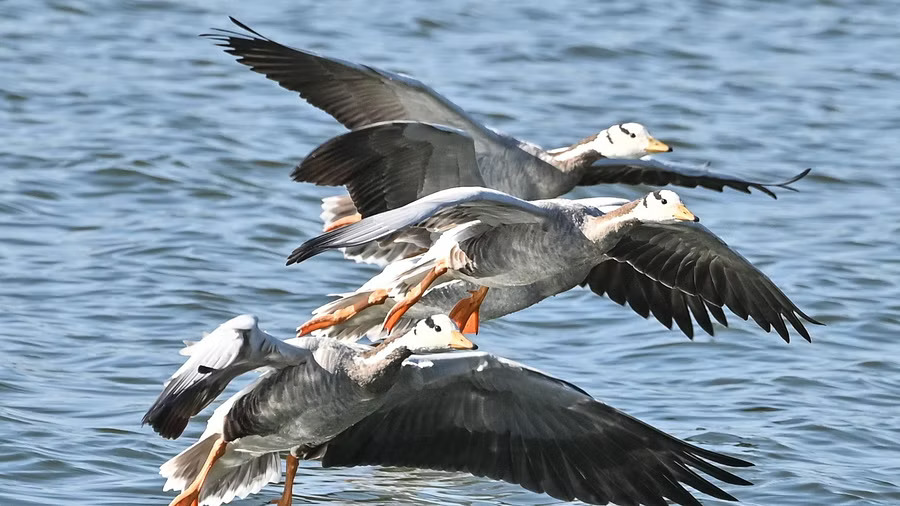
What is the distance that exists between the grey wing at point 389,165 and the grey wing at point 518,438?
1.53 m

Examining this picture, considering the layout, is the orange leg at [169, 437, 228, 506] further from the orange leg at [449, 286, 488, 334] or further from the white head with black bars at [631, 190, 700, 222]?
the white head with black bars at [631, 190, 700, 222]

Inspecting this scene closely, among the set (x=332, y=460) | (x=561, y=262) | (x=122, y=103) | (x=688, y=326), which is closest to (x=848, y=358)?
(x=688, y=326)

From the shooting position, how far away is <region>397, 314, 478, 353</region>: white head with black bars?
7305 mm

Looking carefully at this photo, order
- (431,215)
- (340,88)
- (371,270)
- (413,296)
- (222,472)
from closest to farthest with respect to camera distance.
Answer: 1. (431,215)
2. (222,472)
3. (413,296)
4. (340,88)
5. (371,270)

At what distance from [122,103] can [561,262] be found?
394 inches

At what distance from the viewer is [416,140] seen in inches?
361

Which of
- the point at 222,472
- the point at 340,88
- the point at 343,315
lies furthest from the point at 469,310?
the point at 222,472

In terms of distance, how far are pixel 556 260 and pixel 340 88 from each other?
1921 millimetres

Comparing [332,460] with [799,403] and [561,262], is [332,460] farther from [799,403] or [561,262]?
[799,403]

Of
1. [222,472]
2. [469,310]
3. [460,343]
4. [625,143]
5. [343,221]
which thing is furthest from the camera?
[343,221]

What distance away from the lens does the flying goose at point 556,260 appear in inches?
313

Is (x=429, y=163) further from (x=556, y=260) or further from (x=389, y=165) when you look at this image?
(x=556, y=260)

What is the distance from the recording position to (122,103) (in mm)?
17438

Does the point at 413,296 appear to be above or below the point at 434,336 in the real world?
below
